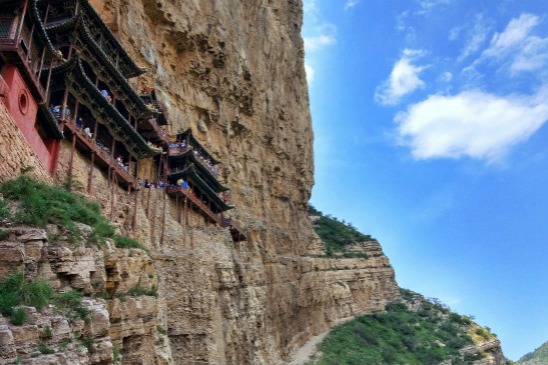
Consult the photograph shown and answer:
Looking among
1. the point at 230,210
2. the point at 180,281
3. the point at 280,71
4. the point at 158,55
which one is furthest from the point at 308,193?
the point at 180,281

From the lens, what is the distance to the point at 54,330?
6.54 metres

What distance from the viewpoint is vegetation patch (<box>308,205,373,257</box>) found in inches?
1984

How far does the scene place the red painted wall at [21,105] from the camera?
10.8 m

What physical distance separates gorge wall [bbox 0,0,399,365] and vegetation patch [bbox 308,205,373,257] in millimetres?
2186

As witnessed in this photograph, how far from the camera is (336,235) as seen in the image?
2238 inches

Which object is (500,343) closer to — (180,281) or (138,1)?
(180,281)

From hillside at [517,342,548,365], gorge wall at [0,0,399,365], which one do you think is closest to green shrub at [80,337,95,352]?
gorge wall at [0,0,399,365]

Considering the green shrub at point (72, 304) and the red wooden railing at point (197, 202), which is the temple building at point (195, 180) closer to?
the red wooden railing at point (197, 202)

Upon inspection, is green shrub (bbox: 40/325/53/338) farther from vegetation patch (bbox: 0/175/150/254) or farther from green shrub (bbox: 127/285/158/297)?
green shrub (bbox: 127/285/158/297)

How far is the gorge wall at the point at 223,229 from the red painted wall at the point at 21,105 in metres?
1.05

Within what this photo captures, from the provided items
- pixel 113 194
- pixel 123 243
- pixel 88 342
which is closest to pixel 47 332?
pixel 88 342

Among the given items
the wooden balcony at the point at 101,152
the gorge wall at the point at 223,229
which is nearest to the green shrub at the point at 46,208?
the gorge wall at the point at 223,229

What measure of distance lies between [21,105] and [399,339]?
1536 inches

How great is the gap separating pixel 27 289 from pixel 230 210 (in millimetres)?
23874
